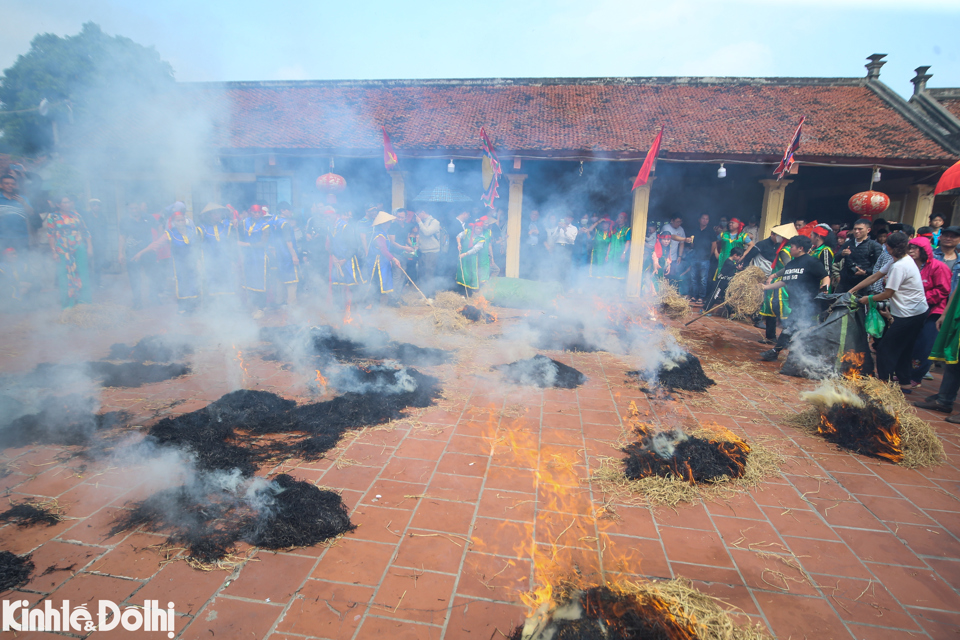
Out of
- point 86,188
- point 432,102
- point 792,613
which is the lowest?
point 792,613

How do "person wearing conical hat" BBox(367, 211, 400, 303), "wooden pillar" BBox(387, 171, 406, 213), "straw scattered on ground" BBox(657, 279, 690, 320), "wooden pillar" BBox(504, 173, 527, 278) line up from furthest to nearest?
"wooden pillar" BBox(387, 171, 406, 213) → "wooden pillar" BBox(504, 173, 527, 278) → "straw scattered on ground" BBox(657, 279, 690, 320) → "person wearing conical hat" BBox(367, 211, 400, 303)

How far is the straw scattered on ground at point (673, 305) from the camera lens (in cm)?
901

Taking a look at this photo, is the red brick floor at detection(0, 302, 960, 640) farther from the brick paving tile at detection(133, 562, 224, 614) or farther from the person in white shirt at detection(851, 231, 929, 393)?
the person in white shirt at detection(851, 231, 929, 393)

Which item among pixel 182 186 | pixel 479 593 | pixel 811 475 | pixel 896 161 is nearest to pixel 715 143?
pixel 896 161

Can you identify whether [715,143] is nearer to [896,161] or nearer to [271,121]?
[896,161]

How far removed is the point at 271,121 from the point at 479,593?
45.8 feet

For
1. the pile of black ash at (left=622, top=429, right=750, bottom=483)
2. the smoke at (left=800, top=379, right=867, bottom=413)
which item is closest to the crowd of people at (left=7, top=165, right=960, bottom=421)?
the smoke at (left=800, top=379, right=867, bottom=413)

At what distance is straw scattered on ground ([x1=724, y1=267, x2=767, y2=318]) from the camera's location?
7.36m

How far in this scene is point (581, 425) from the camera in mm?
3996

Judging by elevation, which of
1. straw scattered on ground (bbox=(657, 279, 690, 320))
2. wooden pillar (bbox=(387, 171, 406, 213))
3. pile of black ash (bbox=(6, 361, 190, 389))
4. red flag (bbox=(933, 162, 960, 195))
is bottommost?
pile of black ash (bbox=(6, 361, 190, 389))

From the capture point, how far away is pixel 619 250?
1147cm

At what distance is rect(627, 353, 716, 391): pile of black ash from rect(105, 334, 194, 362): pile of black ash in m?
5.42

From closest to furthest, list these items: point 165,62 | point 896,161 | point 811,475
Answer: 1. point 811,475
2. point 165,62
3. point 896,161

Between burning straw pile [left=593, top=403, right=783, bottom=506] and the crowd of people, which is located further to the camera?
the crowd of people
